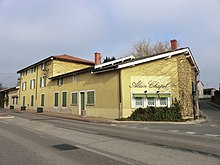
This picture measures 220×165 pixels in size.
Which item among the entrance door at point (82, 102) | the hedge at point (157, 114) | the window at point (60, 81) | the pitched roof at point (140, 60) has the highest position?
the pitched roof at point (140, 60)

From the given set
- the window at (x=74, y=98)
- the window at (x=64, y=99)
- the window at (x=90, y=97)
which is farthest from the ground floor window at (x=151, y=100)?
the window at (x=64, y=99)

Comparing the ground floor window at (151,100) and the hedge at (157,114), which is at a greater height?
the ground floor window at (151,100)

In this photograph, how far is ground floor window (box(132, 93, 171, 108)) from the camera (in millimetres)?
20078

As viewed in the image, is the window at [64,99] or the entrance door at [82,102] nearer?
the entrance door at [82,102]

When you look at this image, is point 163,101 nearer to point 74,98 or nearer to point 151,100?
point 151,100

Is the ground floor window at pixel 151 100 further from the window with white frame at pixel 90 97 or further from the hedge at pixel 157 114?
the window with white frame at pixel 90 97

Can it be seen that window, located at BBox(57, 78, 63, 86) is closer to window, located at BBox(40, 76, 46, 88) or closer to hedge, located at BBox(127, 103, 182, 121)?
window, located at BBox(40, 76, 46, 88)

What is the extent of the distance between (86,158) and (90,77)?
58.3 ft

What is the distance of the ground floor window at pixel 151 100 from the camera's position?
20.1 metres

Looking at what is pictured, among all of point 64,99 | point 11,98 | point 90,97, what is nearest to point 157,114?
point 90,97

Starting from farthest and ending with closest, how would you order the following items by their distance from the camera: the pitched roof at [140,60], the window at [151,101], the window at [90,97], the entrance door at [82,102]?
the entrance door at [82,102], the window at [90,97], the window at [151,101], the pitched roof at [140,60]

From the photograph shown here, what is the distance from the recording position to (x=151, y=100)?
20281 mm

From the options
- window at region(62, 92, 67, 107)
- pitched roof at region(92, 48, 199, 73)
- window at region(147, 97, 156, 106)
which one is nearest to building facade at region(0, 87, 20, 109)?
window at region(62, 92, 67, 107)

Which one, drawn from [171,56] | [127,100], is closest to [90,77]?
[127,100]
